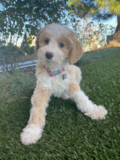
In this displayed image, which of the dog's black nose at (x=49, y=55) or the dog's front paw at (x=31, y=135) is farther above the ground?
the dog's black nose at (x=49, y=55)

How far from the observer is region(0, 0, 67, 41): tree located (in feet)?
11.8

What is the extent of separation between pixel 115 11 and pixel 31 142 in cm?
1043

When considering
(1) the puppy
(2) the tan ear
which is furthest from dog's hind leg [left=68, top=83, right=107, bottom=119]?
(2) the tan ear

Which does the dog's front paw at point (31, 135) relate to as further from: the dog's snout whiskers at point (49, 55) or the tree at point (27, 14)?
the tree at point (27, 14)

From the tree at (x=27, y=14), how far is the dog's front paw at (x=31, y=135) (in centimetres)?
289

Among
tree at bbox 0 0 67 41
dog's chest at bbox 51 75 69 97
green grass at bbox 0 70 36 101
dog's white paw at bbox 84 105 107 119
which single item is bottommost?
green grass at bbox 0 70 36 101

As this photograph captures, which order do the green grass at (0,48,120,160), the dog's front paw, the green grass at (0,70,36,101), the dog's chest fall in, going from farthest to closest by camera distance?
the green grass at (0,70,36,101), the dog's chest, the dog's front paw, the green grass at (0,48,120,160)

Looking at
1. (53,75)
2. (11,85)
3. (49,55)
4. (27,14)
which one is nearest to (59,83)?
(53,75)

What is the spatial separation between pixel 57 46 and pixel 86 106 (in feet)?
3.33

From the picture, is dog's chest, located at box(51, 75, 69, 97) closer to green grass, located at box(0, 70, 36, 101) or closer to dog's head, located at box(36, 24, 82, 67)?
dog's head, located at box(36, 24, 82, 67)

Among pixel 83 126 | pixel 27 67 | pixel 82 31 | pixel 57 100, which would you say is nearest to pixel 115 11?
pixel 82 31

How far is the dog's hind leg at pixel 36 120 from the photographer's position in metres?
1.67

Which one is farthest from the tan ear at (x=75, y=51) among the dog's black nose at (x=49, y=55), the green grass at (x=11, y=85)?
the green grass at (x=11, y=85)

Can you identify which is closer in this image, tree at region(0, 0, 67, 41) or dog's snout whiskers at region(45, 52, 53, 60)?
dog's snout whiskers at region(45, 52, 53, 60)
